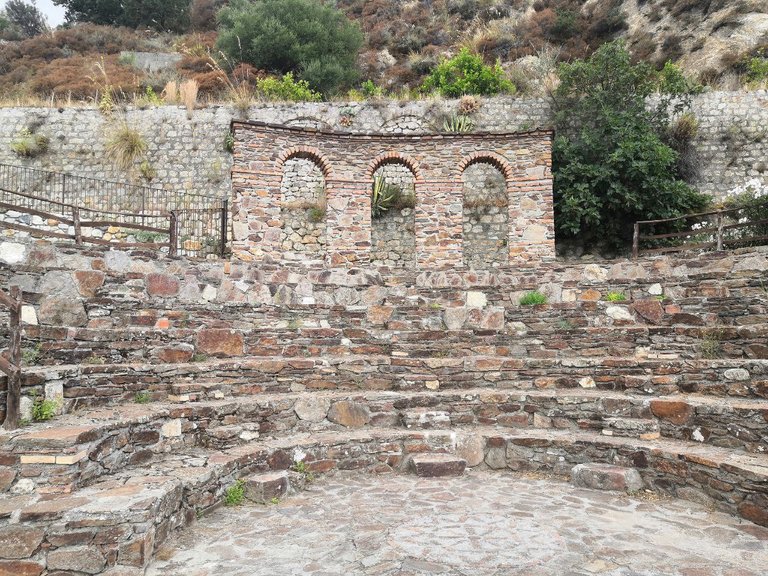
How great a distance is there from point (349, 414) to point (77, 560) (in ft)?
12.2

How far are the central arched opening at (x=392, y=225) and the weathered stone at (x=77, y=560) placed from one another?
11708mm

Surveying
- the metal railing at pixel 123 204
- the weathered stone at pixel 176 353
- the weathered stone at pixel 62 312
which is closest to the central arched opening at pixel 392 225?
the metal railing at pixel 123 204

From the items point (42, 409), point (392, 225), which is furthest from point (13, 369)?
point (392, 225)

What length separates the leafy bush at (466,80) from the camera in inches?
724

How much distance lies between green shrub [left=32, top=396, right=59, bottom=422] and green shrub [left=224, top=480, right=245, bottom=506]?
1.74 metres

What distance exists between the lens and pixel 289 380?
7594 mm

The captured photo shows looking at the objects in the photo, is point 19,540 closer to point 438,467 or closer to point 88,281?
point 438,467

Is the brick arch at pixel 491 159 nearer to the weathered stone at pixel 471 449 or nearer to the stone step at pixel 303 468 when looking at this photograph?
the stone step at pixel 303 468

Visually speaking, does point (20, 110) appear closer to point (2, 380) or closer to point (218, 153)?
point (218, 153)

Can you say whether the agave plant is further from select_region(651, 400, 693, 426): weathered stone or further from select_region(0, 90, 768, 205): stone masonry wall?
select_region(651, 400, 693, 426): weathered stone

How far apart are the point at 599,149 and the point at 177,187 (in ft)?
38.5

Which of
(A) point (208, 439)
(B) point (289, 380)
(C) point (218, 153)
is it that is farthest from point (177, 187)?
(A) point (208, 439)

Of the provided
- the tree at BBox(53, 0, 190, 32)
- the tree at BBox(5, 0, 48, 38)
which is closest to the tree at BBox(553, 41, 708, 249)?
the tree at BBox(53, 0, 190, 32)

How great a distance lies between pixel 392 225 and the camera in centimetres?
1562
